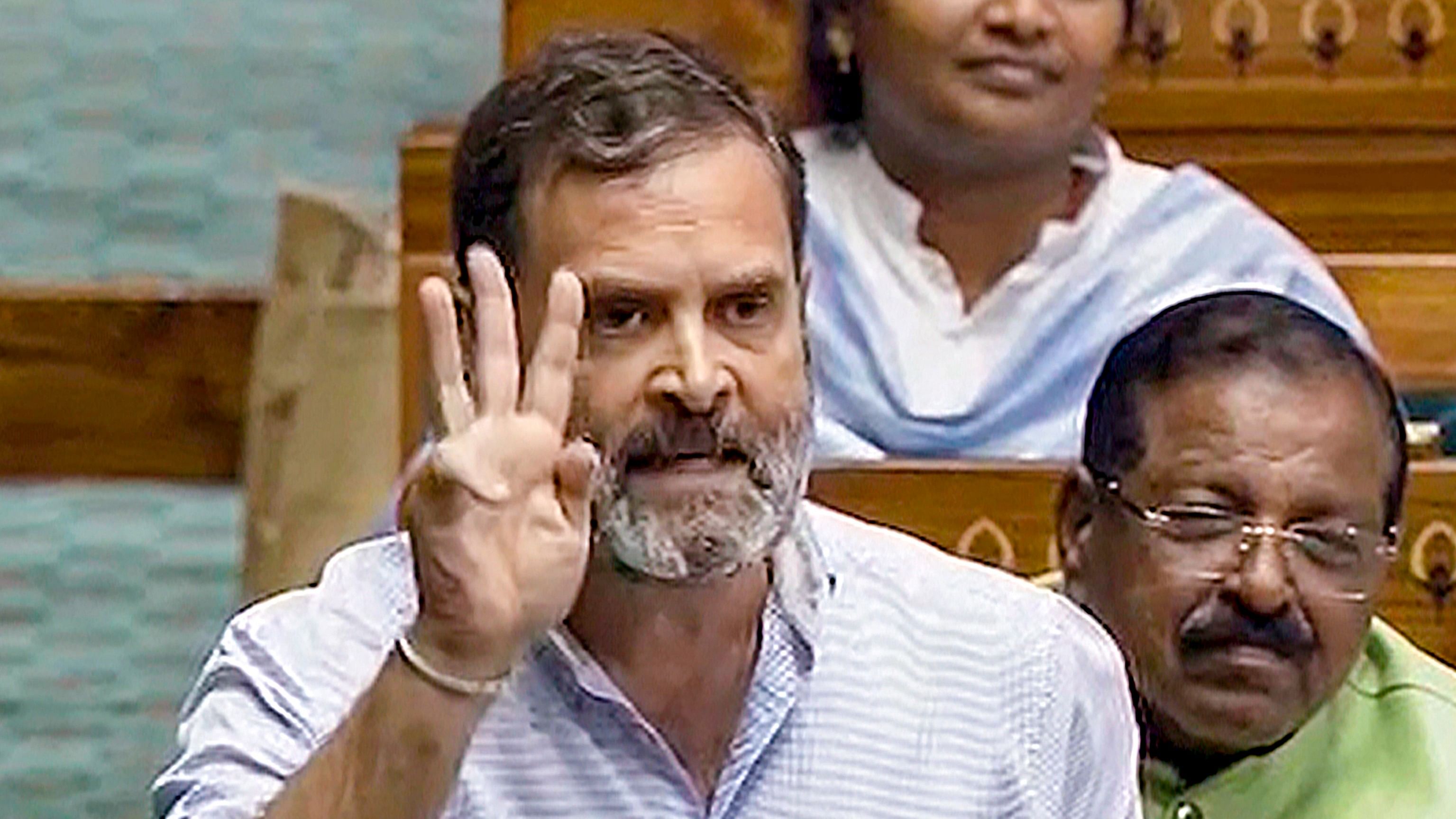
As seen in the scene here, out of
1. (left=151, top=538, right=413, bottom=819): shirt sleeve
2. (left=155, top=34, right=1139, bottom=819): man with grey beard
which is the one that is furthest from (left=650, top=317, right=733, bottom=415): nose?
(left=151, top=538, right=413, bottom=819): shirt sleeve

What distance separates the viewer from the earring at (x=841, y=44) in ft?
6.51

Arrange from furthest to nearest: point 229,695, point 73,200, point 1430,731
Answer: point 73,200 → point 1430,731 → point 229,695

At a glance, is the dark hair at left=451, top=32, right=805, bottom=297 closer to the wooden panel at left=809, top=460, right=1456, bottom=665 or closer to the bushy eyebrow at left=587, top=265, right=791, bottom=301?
the bushy eyebrow at left=587, top=265, right=791, bottom=301

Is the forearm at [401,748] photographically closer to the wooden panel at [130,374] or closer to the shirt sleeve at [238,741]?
the shirt sleeve at [238,741]

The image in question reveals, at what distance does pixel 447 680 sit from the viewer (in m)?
1.04

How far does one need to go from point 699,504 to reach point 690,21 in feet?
3.80

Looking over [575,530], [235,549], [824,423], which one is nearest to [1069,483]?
[824,423]

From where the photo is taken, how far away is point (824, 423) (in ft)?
6.13

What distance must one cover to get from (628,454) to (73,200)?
254 cm

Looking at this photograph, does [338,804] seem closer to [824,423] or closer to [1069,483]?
[1069,483]

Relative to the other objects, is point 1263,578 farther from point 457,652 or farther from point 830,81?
point 830,81

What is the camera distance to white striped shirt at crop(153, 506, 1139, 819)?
45.8 inches

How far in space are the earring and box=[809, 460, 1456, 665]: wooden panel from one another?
1.00 ft

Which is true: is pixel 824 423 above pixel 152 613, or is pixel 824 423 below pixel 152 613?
above
